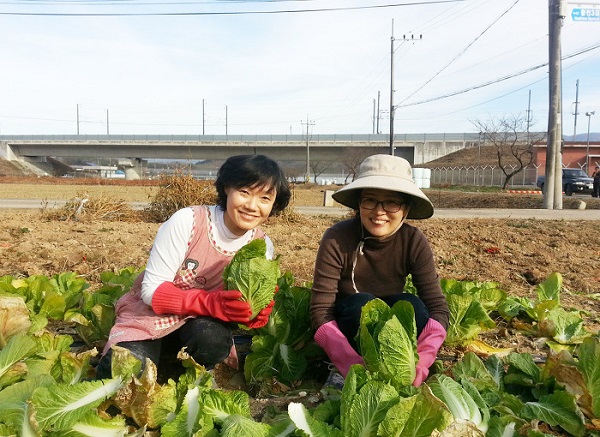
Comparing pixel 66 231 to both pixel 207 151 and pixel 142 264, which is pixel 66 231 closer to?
pixel 142 264

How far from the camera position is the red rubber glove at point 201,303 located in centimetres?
265

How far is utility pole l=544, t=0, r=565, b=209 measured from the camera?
1703 cm

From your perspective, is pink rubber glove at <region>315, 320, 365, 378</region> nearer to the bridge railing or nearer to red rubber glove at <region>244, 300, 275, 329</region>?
red rubber glove at <region>244, 300, 275, 329</region>

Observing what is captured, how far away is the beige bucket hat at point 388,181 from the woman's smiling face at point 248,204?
42 centimetres

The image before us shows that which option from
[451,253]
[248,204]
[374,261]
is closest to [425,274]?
[374,261]

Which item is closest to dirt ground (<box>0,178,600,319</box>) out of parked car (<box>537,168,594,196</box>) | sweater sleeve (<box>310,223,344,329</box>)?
sweater sleeve (<box>310,223,344,329</box>)

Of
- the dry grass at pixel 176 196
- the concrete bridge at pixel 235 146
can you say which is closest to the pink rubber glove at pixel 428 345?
the dry grass at pixel 176 196

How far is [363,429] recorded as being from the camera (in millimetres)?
1995

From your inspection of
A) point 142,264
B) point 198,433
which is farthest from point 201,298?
point 142,264

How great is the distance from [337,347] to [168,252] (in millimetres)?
1007

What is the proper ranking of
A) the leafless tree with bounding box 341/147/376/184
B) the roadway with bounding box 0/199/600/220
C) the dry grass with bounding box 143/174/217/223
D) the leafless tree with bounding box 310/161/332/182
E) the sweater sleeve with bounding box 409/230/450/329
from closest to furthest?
the sweater sleeve with bounding box 409/230/450/329
the dry grass with bounding box 143/174/217/223
the roadway with bounding box 0/199/600/220
the leafless tree with bounding box 341/147/376/184
the leafless tree with bounding box 310/161/332/182

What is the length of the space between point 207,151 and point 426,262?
2214 inches

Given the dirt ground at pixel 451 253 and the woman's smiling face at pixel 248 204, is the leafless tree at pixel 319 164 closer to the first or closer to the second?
the dirt ground at pixel 451 253

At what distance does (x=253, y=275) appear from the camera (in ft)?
8.67
